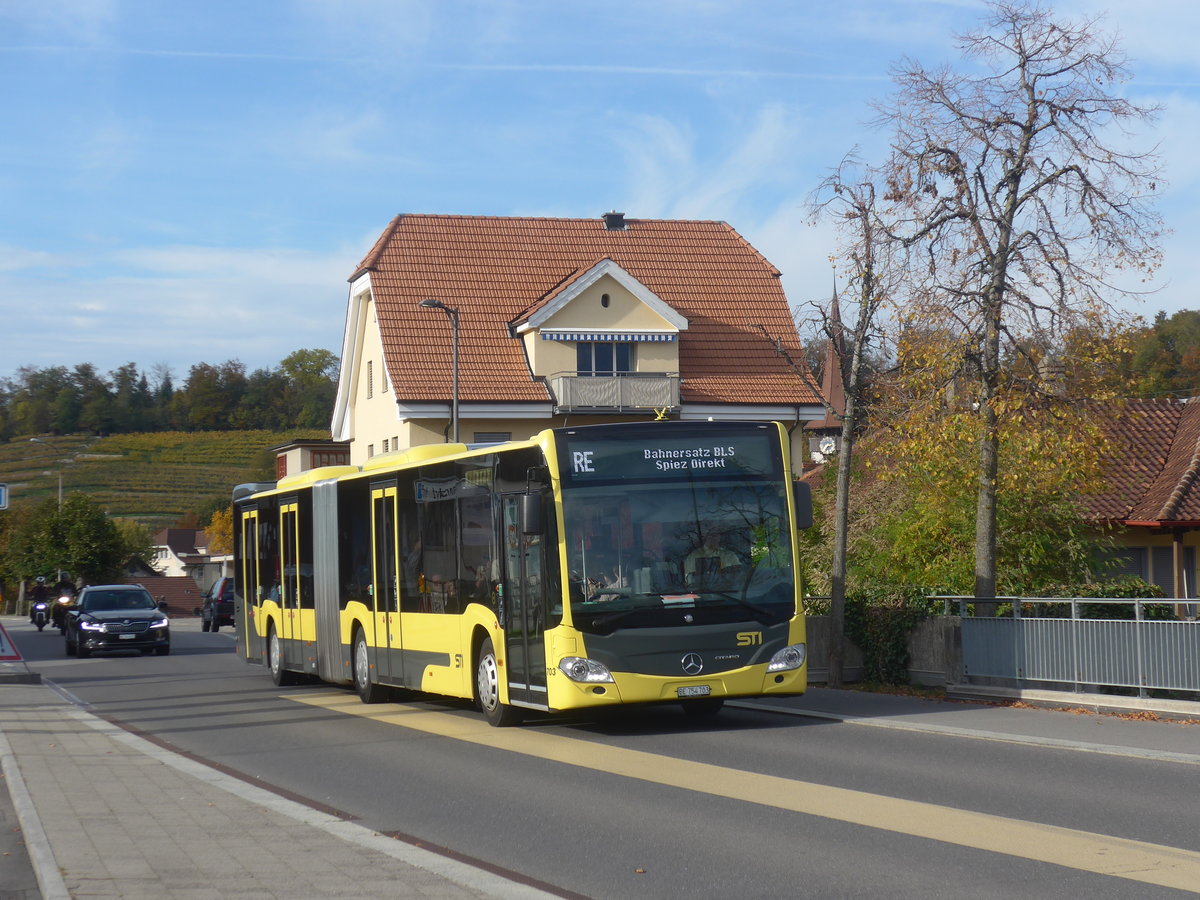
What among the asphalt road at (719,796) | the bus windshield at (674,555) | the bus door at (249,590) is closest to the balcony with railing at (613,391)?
the bus door at (249,590)

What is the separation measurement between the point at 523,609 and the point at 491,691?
150cm

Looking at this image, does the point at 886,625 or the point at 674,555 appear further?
the point at 886,625

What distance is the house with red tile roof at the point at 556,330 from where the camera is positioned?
45.9 m

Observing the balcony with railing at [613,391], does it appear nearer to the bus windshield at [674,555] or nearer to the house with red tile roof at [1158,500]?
the house with red tile roof at [1158,500]

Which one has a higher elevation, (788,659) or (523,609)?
(523,609)

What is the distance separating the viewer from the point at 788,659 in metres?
15.2

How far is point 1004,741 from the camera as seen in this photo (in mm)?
14109

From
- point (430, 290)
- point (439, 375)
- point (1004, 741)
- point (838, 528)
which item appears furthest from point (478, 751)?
point (430, 290)

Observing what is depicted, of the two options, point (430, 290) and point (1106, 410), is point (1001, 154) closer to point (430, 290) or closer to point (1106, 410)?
point (1106, 410)

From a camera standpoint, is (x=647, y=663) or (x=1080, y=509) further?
(x=1080, y=509)

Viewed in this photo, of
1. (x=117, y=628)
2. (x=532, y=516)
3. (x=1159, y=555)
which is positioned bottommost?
(x=117, y=628)

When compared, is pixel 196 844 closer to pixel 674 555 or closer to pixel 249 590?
pixel 674 555

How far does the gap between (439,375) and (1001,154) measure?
26868mm

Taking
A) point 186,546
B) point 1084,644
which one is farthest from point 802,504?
point 186,546
